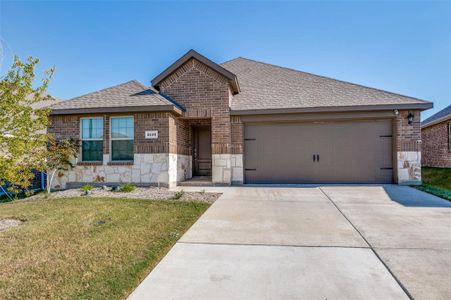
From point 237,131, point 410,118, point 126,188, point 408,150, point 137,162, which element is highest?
point 410,118

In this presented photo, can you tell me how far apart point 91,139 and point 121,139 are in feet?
3.93

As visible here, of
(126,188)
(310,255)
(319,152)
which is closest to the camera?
(310,255)

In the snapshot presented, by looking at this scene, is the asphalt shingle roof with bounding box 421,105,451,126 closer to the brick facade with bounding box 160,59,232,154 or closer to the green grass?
the brick facade with bounding box 160,59,232,154

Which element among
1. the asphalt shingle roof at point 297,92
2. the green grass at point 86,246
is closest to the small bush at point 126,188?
the green grass at point 86,246

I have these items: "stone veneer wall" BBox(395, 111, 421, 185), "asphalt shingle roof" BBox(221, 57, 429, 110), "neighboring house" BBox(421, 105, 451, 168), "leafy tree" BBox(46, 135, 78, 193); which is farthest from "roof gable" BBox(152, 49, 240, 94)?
"neighboring house" BBox(421, 105, 451, 168)

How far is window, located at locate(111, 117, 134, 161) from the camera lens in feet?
29.9

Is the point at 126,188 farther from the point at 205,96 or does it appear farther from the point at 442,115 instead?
the point at 442,115

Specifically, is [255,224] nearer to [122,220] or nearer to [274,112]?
[122,220]

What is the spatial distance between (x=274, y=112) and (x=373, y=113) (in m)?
3.77

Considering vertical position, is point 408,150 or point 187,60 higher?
point 187,60

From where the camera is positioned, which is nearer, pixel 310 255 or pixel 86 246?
pixel 310 255

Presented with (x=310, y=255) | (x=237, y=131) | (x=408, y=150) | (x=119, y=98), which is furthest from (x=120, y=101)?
(x=408, y=150)

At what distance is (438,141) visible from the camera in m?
15.2

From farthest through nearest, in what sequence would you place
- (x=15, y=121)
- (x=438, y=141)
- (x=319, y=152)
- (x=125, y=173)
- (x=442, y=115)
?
(x=438, y=141) → (x=442, y=115) → (x=319, y=152) → (x=125, y=173) → (x=15, y=121)
